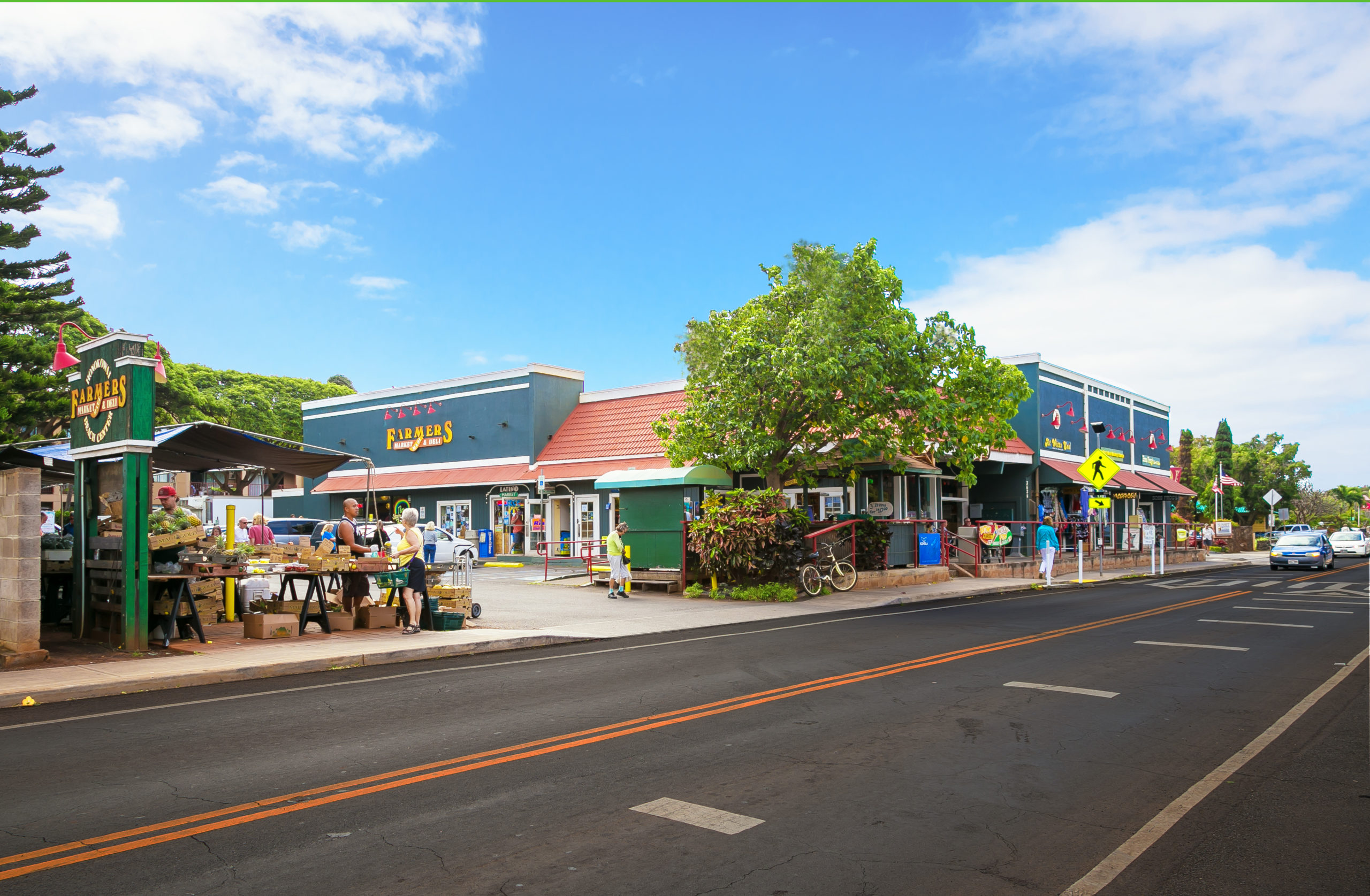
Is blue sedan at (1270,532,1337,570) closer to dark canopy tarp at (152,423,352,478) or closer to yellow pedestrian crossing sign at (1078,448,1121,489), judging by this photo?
yellow pedestrian crossing sign at (1078,448,1121,489)

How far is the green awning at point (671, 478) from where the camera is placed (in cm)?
2058

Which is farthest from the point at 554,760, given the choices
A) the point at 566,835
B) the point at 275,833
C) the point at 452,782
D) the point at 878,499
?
the point at 878,499

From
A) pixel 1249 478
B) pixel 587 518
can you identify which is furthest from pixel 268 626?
pixel 1249 478

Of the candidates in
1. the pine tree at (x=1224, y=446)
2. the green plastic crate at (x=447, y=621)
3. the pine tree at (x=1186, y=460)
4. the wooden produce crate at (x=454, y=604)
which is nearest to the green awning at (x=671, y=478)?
the wooden produce crate at (x=454, y=604)

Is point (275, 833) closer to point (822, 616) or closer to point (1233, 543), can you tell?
point (822, 616)

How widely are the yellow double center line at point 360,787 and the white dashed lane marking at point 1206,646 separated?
479cm

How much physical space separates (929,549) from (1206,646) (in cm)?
1239

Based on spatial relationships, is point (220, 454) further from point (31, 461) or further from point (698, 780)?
point (698, 780)

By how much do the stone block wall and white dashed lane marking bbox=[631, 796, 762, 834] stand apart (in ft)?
27.9

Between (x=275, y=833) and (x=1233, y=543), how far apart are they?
5879cm

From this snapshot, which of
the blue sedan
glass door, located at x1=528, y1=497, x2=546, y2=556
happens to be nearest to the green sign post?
glass door, located at x1=528, y1=497, x2=546, y2=556

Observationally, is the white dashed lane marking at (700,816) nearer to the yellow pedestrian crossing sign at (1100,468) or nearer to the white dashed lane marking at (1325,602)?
the white dashed lane marking at (1325,602)

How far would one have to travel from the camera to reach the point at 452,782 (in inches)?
233

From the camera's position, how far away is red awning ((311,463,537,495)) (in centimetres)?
3619
